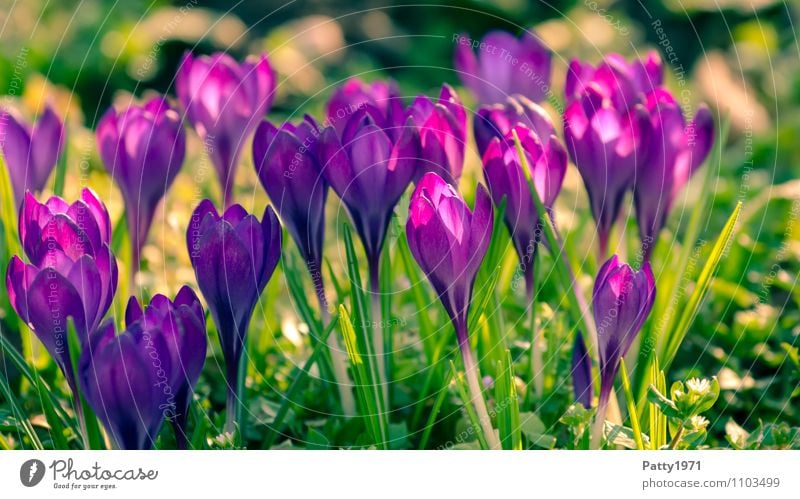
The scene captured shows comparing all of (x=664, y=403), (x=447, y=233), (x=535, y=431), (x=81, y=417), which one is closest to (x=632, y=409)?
(x=664, y=403)

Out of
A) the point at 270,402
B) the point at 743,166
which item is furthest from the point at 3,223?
the point at 743,166

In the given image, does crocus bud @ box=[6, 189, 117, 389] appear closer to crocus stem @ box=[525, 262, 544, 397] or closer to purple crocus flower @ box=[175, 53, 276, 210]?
purple crocus flower @ box=[175, 53, 276, 210]

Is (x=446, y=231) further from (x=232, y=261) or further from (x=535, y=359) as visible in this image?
(x=535, y=359)

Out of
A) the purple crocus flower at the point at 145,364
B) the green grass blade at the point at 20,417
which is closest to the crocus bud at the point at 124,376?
the purple crocus flower at the point at 145,364

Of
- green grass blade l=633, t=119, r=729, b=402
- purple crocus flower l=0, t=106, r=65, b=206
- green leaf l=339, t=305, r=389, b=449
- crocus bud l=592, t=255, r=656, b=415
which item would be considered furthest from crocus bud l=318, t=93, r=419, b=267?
purple crocus flower l=0, t=106, r=65, b=206

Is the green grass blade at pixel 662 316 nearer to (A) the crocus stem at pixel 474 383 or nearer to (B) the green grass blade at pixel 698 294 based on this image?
(B) the green grass blade at pixel 698 294
